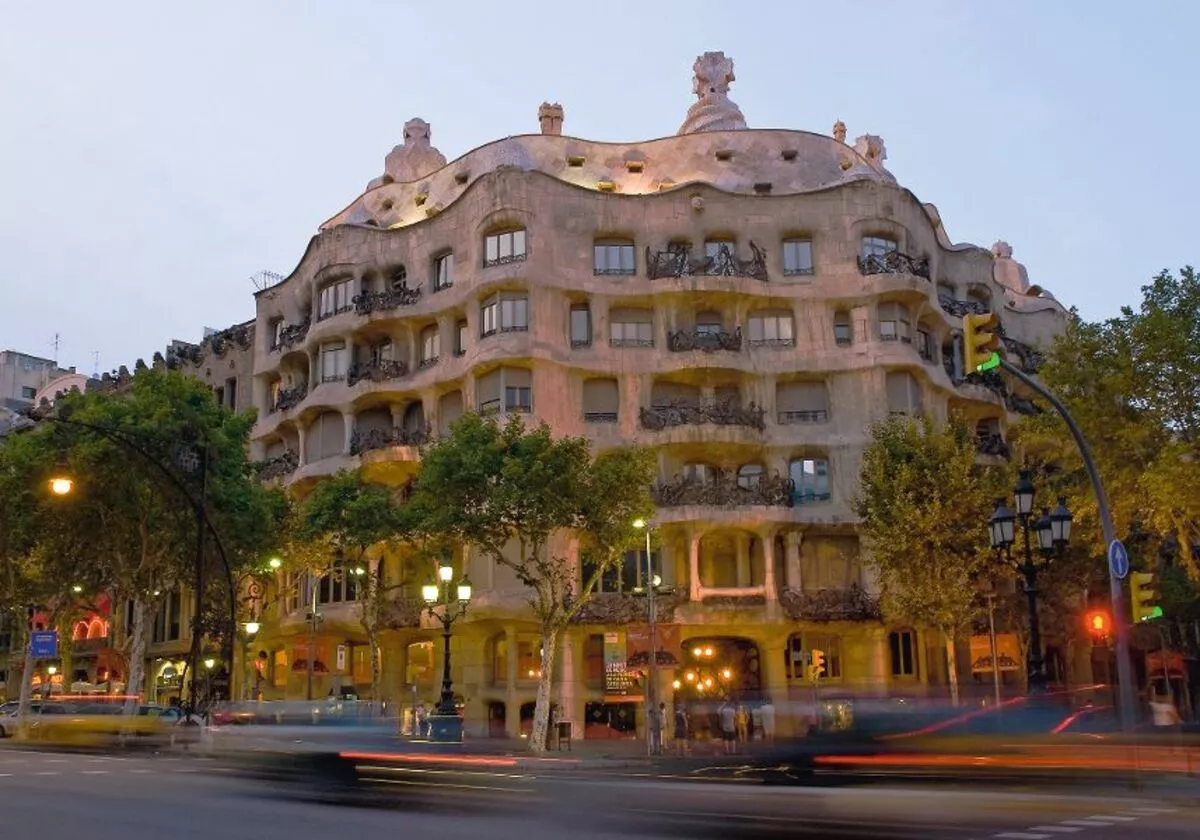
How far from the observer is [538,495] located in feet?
106

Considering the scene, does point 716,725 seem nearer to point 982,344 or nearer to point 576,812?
point 982,344

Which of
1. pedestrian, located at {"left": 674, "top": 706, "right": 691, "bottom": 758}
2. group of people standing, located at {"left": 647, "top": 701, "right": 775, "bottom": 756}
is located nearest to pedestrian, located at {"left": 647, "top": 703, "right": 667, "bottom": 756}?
group of people standing, located at {"left": 647, "top": 701, "right": 775, "bottom": 756}

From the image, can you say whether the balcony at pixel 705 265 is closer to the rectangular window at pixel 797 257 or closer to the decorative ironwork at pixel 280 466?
the rectangular window at pixel 797 257

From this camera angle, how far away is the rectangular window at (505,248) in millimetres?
44188

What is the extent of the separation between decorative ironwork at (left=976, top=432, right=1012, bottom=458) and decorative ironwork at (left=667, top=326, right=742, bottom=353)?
32.1ft

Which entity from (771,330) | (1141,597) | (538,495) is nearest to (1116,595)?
(1141,597)

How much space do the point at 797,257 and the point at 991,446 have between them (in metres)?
9.96

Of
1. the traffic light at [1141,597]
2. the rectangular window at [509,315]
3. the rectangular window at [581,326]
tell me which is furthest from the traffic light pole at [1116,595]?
the rectangular window at [581,326]

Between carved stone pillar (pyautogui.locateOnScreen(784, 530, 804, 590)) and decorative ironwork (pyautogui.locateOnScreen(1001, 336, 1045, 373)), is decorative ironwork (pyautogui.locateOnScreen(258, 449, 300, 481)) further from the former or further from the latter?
decorative ironwork (pyautogui.locateOnScreen(1001, 336, 1045, 373))

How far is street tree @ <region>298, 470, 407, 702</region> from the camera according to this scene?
39.2 m

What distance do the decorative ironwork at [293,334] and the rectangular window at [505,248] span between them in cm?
937

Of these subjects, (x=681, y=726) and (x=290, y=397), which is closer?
(x=681, y=726)

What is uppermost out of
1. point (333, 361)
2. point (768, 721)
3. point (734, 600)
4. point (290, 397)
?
point (333, 361)

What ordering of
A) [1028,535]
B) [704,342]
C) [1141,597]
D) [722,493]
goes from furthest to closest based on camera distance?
1. [704,342]
2. [722,493]
3. [1028,535]
4. [1141,597]
